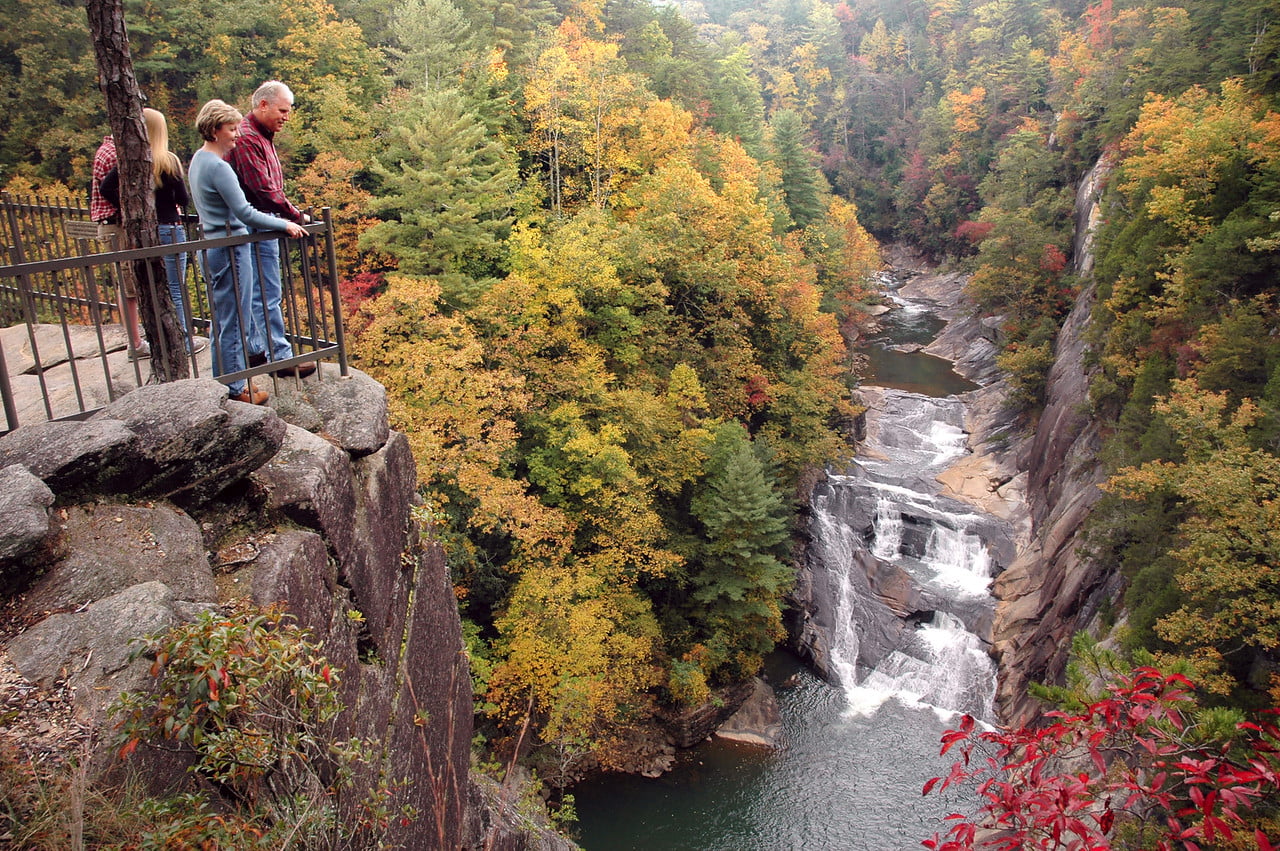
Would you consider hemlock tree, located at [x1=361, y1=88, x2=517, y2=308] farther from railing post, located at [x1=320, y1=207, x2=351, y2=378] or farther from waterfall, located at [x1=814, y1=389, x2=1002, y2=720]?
waterfall, located at [x1=814, y1=389, x2=1002, y2=720]

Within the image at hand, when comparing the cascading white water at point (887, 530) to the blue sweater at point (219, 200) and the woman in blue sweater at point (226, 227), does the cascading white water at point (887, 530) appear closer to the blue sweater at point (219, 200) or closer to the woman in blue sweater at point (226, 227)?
the woman in blue sweater at point (226, 227)

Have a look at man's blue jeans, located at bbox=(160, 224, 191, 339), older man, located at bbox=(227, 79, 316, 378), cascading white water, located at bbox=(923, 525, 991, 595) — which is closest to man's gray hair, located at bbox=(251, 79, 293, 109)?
older man, located at bbox=(227, 79, 316, 378)

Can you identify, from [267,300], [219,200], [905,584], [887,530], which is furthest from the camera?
[887,530]

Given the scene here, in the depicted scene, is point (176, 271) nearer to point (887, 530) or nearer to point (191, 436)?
point (191, 436)

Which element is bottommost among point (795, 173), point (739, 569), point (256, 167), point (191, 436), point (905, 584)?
point (905, 584)

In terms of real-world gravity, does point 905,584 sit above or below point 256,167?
below

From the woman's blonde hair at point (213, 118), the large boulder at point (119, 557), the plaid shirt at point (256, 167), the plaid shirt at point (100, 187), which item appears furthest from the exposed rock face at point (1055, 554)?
the plaid shirt at point (100, 187)

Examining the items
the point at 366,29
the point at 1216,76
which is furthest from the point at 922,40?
the point at 366,29

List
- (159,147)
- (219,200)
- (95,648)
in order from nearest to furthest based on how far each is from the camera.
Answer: (95,648)
(219,200)
(159,147)

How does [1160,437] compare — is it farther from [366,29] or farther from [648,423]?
[366,29]

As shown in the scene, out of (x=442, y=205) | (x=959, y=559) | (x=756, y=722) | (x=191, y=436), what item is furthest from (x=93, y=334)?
(x=959, y=559)

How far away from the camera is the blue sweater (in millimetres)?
5230

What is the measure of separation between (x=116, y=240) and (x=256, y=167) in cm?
148

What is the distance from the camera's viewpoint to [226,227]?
18.0ft
